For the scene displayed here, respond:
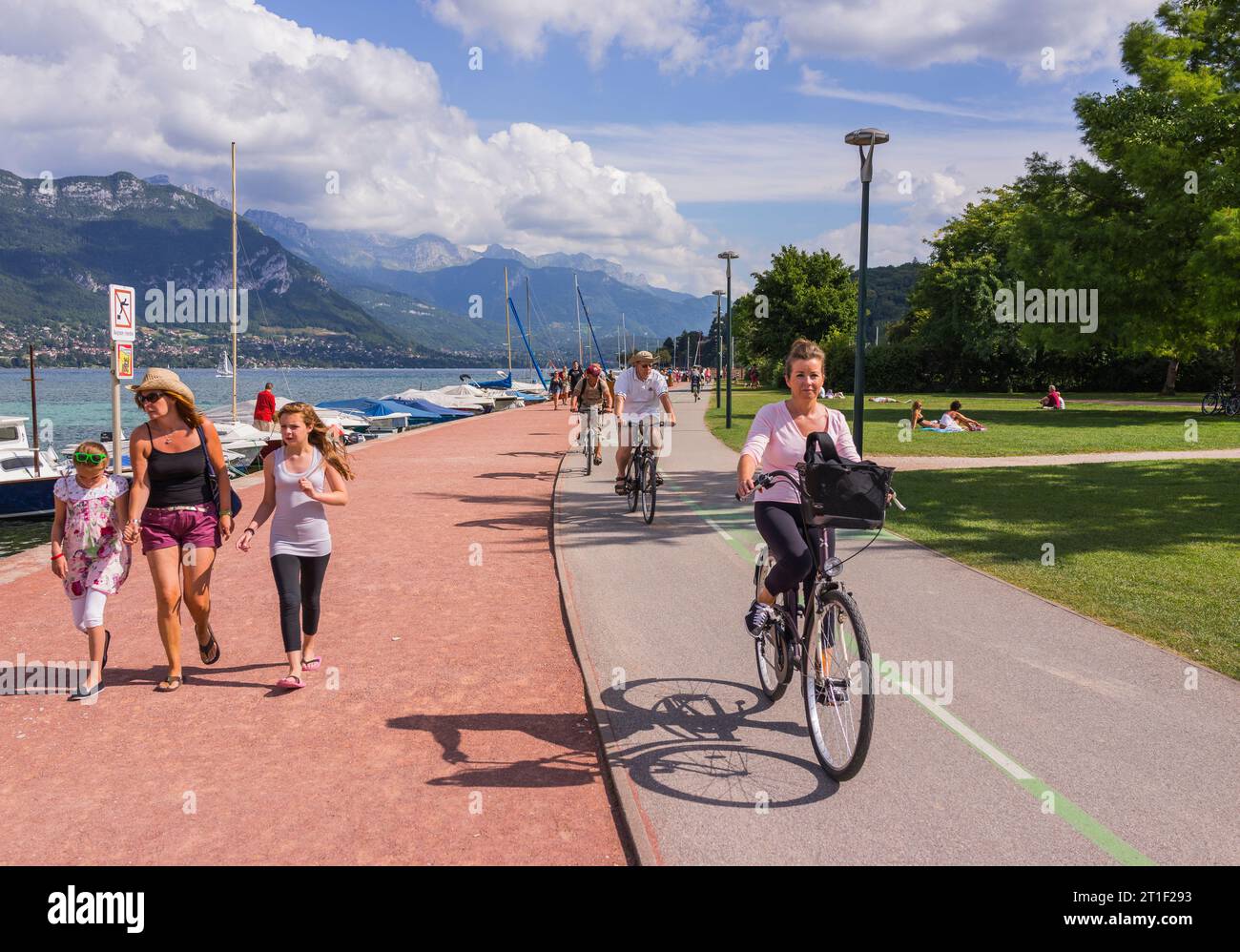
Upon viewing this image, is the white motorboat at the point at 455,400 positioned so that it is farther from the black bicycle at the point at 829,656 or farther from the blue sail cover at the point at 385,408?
the black bicycle at the point at 829,656

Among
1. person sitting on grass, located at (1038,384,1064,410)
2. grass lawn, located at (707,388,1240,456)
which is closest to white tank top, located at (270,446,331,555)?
grass lawn, located at (707,388,1240,456)

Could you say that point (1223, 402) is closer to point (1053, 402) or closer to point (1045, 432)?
point (1053, 402)

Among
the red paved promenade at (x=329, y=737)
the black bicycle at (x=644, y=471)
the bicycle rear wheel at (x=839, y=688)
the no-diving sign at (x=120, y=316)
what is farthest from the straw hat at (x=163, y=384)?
the black bicycle at (x=644, y=471)

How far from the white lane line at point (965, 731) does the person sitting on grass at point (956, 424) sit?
1989cm

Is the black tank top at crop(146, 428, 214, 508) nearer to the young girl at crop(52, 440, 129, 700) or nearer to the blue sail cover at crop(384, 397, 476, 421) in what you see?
the young girl at crop(52, 440, 129, 700)

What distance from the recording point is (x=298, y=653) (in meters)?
5.50

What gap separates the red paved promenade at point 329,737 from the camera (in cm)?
365

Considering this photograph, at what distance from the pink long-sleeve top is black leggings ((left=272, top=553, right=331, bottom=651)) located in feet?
8.28
